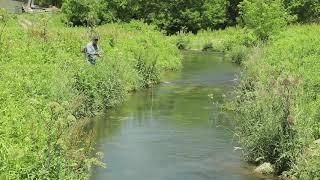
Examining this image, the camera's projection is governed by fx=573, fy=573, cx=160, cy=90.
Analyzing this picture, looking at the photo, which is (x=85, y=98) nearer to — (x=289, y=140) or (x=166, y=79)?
(x=289, y=140)

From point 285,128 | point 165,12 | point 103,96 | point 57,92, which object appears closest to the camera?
point 285,128

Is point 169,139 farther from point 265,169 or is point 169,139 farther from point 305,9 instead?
point 305,9

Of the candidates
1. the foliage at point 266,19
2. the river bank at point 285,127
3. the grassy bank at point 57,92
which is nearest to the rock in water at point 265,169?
the river bank at point 285,127

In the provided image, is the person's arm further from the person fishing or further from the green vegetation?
the green vegetation

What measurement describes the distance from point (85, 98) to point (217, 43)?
3574 cm

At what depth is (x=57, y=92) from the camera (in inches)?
613

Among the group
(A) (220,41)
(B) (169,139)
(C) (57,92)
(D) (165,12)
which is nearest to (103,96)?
(B) (169,139)

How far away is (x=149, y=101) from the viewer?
22.9 m

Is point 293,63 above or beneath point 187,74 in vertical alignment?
above

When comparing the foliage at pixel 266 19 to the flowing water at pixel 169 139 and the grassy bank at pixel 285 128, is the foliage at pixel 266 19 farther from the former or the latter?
the grassy bank at pixel 285 128

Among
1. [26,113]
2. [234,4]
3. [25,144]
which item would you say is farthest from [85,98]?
[234,4]

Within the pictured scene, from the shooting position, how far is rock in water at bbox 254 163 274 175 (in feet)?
43.2

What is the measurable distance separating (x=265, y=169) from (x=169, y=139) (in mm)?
3974

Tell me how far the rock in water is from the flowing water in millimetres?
221
